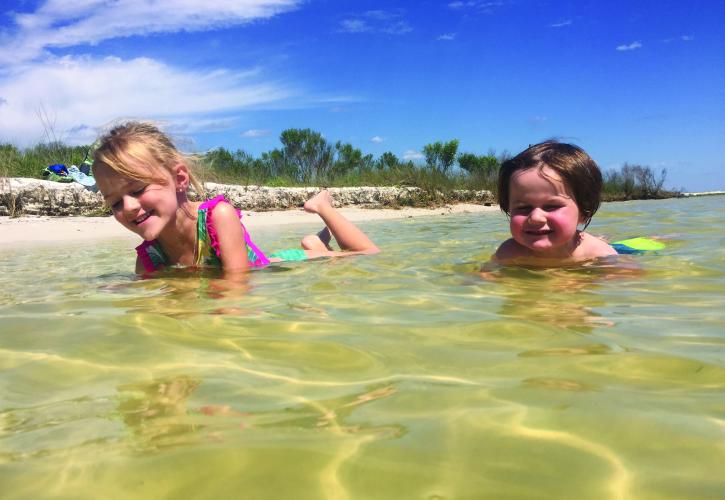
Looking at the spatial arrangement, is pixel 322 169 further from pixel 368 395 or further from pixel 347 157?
pixel 368 395

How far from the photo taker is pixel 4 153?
11.7m

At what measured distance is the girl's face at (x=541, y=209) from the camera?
12.8 ft

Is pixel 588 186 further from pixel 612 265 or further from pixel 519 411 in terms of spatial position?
pixel 519 411

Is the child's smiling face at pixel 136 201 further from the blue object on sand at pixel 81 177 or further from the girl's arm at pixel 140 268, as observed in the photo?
the blue object on sand at pixel 81 177

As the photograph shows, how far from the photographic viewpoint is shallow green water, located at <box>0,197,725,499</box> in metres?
1.06

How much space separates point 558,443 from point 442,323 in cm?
111

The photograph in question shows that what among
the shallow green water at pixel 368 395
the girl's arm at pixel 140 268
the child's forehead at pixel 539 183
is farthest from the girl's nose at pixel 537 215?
the girl's arm at pixel 140 268

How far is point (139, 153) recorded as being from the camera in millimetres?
3771

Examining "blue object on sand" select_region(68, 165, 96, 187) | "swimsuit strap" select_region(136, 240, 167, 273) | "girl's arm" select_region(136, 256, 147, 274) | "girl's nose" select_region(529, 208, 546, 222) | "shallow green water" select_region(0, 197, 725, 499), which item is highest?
"blue object on sand" select_region(68, 165, 96, 187)

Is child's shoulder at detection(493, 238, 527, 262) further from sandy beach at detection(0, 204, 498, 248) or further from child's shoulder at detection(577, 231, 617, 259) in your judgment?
sandy beach at detection(0, 204, 498, 248)

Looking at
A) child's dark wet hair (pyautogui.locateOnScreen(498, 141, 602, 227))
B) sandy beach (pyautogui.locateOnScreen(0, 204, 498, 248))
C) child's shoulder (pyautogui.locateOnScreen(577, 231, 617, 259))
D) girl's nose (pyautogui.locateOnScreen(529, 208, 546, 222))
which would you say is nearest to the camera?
girl's nose (pyautogui.locateOnScreen(529, 208, 546, 222))

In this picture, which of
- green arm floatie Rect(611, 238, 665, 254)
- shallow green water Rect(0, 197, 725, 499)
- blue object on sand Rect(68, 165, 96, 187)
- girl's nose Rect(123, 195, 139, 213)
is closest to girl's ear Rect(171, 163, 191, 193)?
girl's nose Rect(123, 195, 139, 213)

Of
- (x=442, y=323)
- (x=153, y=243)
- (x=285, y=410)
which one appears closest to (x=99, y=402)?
(x=285, y=410)

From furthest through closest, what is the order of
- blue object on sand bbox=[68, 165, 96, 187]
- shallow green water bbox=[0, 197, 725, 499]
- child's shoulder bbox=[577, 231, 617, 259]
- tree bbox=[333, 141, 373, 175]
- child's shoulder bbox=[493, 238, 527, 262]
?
tree bbox=[333, 141, 373, 175]
blue object on sand bbox=[68, 165, 96, 187]
child's shoulder bbox=[577, 231, 617, 259]
child's shoulder bbox=[493, 238, 527, 262]
shallow green water bbox=[0, 197, 725, 499]
